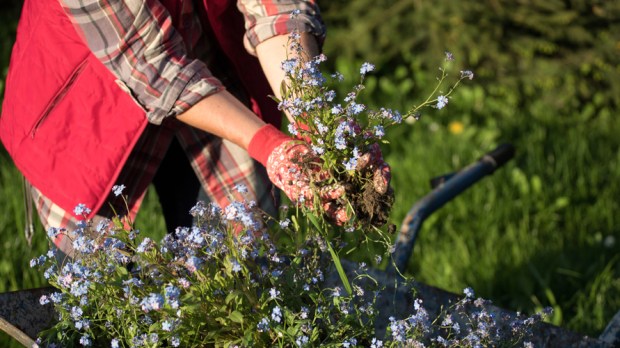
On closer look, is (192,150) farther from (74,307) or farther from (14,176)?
(14,176)

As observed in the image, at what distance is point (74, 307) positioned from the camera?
4.83 ft

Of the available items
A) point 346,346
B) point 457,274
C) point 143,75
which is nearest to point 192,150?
point 143,75

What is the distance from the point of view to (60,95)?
196 cm

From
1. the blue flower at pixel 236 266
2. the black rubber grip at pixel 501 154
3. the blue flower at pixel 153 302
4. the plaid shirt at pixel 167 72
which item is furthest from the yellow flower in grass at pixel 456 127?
the blue flower at pixel 153 302

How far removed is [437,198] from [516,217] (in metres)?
1.28

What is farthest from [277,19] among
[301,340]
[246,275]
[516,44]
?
[516,44]

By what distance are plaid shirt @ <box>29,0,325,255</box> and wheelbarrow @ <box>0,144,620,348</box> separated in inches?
11.6

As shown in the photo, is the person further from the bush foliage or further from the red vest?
the bush foliage

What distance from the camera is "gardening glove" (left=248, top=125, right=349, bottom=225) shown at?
5.02 ft

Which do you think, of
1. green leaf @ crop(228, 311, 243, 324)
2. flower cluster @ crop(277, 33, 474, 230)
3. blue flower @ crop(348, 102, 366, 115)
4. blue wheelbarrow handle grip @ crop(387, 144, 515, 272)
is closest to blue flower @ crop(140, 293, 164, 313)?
green leaf @ crop(228, 311, 243, 324)

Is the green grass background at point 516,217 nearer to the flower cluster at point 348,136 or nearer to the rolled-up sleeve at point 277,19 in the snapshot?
the rolled-up sleeve at point 277,19

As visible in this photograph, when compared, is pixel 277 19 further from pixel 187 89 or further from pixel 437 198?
pixel 437 198

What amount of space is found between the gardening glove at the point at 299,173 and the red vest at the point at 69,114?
429mm

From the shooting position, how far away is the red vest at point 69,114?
193 centimetres
